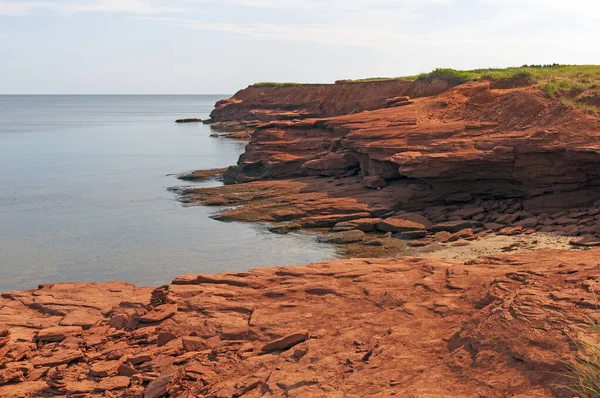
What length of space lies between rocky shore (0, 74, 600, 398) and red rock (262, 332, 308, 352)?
0.09 feet

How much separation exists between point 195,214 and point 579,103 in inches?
787

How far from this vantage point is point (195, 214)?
34.2 meters

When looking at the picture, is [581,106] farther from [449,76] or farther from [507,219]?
[449,76]

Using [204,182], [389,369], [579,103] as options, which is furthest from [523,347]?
[204,182]

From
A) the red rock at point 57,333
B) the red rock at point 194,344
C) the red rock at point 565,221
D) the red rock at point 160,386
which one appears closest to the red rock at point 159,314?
the red rock at point 57,333

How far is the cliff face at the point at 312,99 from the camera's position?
192 ft

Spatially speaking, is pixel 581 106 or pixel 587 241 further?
pixel 581 106

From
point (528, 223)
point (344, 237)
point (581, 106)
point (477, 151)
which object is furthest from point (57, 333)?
point (581, 106)

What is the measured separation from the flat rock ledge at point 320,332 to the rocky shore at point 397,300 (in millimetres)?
39

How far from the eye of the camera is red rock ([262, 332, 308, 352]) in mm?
11773

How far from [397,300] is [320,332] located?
208 cm

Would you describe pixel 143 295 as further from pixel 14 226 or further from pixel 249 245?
pixel 14 226

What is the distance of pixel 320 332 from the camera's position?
12.2 metres

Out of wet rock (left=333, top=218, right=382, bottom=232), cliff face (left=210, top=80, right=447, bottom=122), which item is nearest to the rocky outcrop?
wet rock (left=333, top=218, right=382, bottom=232)
